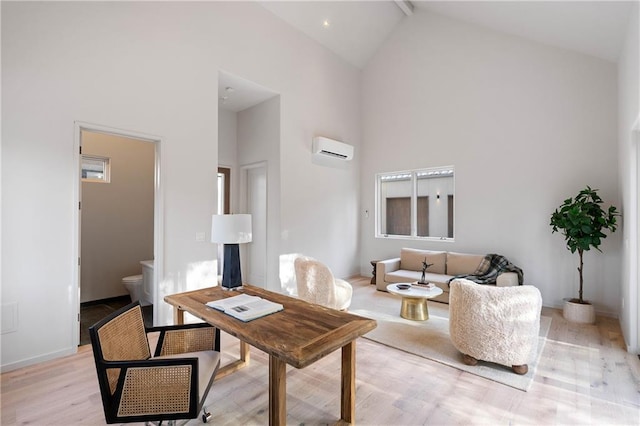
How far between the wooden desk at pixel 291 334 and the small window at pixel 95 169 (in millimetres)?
3450

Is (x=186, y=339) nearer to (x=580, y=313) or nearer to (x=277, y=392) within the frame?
(x=277, y=392)

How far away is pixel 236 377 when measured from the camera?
251 cm

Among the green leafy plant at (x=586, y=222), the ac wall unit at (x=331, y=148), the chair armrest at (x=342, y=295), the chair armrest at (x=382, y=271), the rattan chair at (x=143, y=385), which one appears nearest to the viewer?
the rattan chair at (x=143, y=385)

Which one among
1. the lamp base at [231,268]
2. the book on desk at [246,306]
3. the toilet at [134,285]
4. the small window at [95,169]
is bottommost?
the toilet at [134,285]

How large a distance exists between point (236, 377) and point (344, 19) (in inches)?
219

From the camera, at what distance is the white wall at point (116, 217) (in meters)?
4.55

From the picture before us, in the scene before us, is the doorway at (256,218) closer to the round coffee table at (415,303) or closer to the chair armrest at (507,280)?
the round coffee table at (415,303)

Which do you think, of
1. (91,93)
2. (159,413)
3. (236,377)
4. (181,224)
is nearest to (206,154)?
(181,224)

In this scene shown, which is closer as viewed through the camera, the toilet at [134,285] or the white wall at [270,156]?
the toilet at [134,285]

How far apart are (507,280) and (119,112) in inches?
200

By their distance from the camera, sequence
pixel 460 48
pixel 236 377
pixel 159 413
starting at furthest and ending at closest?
pixel 460 48, pixel 236 377, pixel 159 413

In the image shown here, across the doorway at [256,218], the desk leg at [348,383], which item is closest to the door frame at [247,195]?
the doorway at [256,218]

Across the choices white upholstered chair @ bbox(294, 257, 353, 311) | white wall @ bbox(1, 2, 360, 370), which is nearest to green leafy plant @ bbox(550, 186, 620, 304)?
white upholstered chair @ bbox(294, 257, 353, 311)

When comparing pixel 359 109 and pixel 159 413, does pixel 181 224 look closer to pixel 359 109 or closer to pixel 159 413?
pixel 159 413
